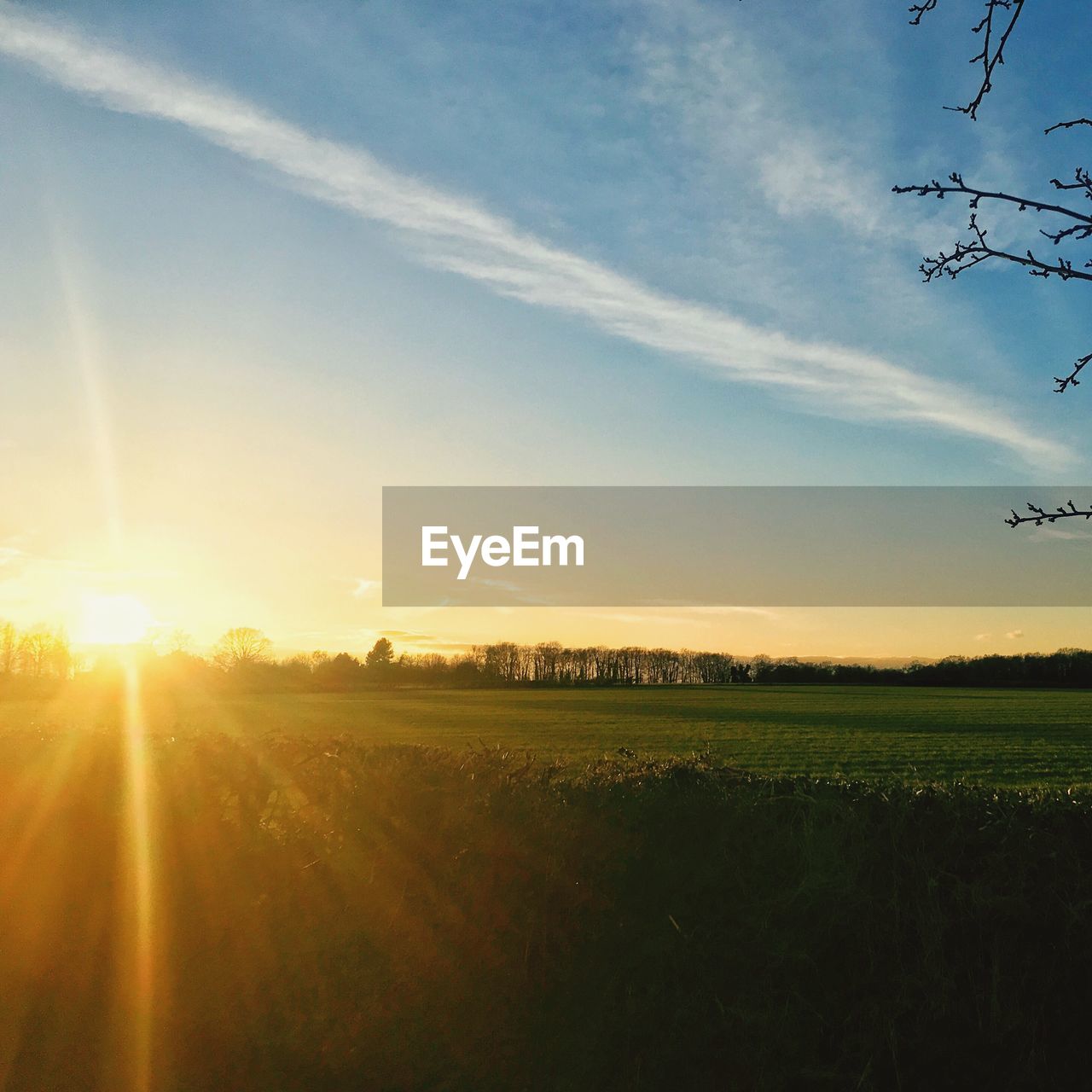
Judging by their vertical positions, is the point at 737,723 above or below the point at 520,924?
below

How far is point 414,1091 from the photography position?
4.02m

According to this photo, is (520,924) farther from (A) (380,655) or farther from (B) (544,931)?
(A) (380,655)

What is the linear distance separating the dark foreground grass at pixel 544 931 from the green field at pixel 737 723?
1446 mm

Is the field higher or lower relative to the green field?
higher

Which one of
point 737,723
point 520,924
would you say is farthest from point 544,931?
point 737,723

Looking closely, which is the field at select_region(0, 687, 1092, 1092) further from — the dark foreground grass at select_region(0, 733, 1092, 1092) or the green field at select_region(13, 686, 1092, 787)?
the green field at select_region(13, 686, 1092, 787)

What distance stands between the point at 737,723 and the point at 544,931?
174ft

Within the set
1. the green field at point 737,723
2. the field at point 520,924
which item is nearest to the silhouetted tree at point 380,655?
the green field at point 737,723

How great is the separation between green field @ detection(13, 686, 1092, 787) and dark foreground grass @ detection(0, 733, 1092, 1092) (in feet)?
4.75

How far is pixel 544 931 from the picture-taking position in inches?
182

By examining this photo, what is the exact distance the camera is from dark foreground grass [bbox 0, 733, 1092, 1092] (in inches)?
155

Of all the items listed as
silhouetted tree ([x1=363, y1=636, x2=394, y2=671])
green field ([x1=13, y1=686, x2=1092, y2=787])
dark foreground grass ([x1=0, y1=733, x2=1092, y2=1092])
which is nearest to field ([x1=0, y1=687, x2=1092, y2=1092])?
dark foreground grass ([x1=0, y1=733, x2=1092, y2=1092])

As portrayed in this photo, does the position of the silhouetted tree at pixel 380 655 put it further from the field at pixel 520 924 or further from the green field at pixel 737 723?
the field at pixel 520 924

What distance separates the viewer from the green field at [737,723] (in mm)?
29531
